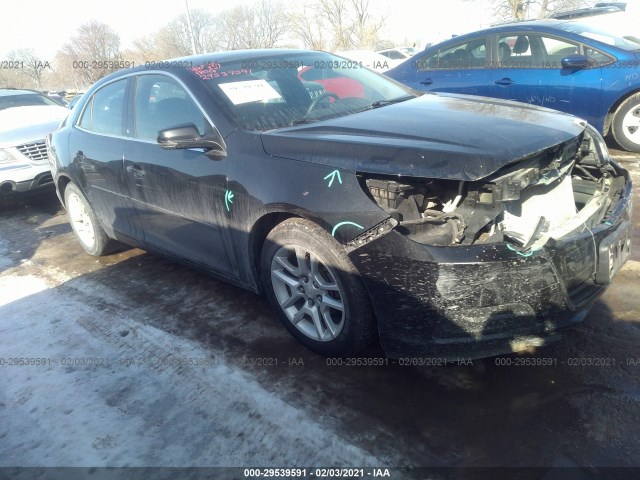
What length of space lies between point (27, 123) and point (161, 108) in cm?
471

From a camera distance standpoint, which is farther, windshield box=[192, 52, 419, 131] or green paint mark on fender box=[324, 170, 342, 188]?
windshield box=[192, 52, 419, 131]

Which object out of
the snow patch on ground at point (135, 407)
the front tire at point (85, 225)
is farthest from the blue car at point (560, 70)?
the snow patch on ground at point (135, 407)

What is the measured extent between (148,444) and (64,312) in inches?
70.6

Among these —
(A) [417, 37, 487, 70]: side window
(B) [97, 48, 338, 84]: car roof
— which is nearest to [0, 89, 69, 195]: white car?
(B) [97, 48, 338, 84]: car roof

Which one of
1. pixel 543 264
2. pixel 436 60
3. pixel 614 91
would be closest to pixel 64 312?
pixel 543 264

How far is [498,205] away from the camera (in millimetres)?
2350

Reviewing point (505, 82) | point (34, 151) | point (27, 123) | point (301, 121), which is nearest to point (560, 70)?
point (505, 82)

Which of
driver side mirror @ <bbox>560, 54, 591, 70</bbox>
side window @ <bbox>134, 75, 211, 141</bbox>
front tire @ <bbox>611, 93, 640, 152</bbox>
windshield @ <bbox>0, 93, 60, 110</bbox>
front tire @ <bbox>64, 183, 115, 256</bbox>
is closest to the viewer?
side window @ <bbox>134, 75, 211, 141</bbox>

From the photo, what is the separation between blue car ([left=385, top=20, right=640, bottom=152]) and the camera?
563 centimetres

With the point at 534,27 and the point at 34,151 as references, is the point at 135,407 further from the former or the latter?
the point at 534,27

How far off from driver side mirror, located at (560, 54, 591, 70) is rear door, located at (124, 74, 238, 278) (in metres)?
4.47

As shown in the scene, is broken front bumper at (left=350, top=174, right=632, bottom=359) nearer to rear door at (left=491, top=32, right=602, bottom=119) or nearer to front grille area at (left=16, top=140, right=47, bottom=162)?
rear door at (left=491, top=32, right=602, bottom=119)

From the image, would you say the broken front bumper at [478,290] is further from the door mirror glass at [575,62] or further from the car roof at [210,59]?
the door mirror glass at [575,62]

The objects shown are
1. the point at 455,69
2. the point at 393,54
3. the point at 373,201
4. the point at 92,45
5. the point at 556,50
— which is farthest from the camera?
the point at 92,45
